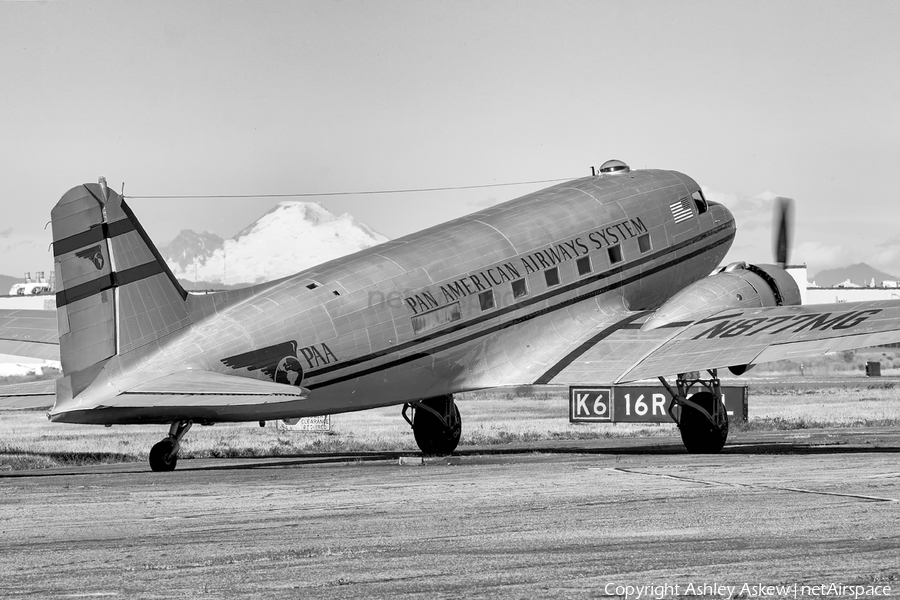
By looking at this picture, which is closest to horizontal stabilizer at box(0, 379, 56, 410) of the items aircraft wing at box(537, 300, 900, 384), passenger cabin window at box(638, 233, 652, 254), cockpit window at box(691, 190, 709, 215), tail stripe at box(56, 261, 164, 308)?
tail stripe at box(56, 261, 164, 308)

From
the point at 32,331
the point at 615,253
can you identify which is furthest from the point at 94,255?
the point at 615,253

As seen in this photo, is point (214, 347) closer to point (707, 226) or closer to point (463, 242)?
point (463, 242)

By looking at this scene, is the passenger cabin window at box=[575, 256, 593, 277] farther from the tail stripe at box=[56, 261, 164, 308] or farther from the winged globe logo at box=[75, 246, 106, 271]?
the winged globe logo at box=[75, 246, 106, 271]

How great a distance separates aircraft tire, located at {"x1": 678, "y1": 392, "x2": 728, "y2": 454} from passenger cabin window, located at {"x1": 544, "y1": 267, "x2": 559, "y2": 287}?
3922mm

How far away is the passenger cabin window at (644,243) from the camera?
28.1 m

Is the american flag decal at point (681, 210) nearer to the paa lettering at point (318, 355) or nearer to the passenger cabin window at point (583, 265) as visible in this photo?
the passenger cabin window at point (583, 265)

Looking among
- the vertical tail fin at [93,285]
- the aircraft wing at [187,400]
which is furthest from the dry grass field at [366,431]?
the aircraft wing at [187,400]

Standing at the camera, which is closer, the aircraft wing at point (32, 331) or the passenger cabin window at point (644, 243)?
the aircraft wing at point (32, 331)

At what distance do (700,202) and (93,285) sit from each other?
1604 cm

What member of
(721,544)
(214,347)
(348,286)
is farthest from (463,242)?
(721,544)

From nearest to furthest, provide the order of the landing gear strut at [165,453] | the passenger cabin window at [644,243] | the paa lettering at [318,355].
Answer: the landing gear strut at [165,453], the paa lettering at [318,355], the passenger cabin window at [644,243]

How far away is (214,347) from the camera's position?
21094mm

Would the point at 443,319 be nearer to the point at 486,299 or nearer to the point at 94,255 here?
the point at 486,299

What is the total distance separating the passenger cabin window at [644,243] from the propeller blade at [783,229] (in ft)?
13.7
